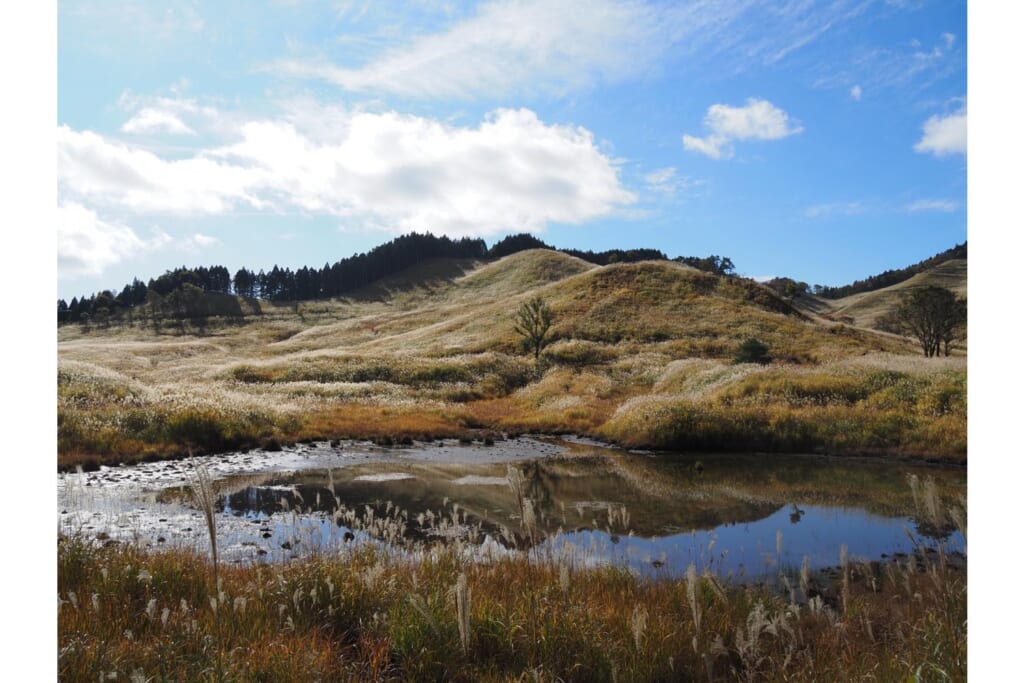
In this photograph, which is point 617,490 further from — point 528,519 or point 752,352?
point 752,352

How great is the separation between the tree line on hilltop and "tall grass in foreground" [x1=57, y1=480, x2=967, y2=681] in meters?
55.0

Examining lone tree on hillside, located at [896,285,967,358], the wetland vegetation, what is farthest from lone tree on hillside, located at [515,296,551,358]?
lone tree on hillside, located at [896,285,967,358]

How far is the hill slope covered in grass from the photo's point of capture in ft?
55.3

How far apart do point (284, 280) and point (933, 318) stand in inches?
4485

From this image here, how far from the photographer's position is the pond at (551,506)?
23.7 feet

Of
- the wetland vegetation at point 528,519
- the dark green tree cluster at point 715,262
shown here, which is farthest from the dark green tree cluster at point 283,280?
the dark green tree cluster at point 715,262

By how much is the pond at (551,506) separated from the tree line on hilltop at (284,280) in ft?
148

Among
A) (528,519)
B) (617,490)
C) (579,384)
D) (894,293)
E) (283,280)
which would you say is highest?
(283,280)

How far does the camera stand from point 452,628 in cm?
405

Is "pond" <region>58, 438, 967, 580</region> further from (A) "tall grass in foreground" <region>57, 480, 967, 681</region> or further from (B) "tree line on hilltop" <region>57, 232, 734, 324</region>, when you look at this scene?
(B) "tree line on hilltop" <region>57, 232, 734, 324</region>

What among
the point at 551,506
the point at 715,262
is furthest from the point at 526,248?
the point at 551,506
